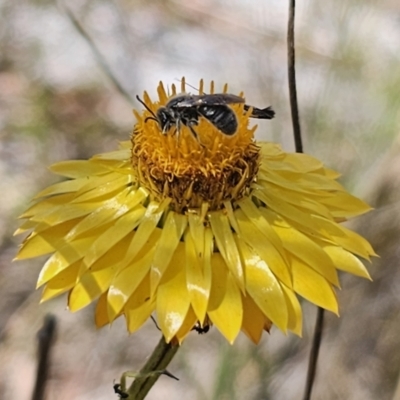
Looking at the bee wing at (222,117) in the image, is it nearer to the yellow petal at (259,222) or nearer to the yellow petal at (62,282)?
the yellow petal at (259,222)

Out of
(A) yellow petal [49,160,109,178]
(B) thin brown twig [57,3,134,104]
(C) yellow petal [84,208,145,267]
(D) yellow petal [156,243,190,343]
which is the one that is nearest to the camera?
(D) yellow petal [156,243,190,343]

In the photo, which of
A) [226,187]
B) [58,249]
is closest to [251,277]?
[226,187]

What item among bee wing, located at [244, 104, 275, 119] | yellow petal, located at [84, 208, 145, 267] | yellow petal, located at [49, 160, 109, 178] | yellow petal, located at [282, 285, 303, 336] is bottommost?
yellow petal, located at [282, 285, 303, 336]

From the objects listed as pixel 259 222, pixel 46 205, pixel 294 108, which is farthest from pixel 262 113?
pixel 46 205

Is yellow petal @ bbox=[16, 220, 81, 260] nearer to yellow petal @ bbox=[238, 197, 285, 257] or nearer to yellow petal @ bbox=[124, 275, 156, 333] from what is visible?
yellow petal @ bbox=[124, 275, 156, 333]

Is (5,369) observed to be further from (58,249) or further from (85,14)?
(85,14)

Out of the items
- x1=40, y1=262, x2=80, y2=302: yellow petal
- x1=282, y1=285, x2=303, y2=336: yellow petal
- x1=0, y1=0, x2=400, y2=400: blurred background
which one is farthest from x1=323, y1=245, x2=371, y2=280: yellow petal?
x1=0, y1=0, x2=400, y2=400: blurred background

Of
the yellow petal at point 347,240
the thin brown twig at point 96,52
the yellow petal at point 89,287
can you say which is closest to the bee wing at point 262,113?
the yellow petal at point 347,240

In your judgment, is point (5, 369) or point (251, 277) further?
point (5, 369)
